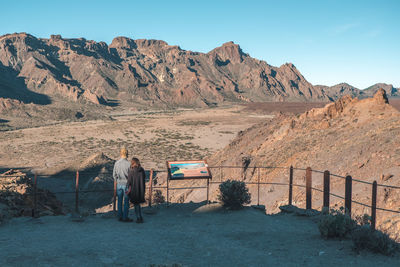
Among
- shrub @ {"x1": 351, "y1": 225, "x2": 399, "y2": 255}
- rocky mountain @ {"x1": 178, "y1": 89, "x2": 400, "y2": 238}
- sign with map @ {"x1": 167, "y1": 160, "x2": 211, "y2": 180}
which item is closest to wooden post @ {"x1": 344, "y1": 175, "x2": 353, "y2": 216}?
rocky mountain @ {"x1": 178, "y1": 89, "x2": 400, "y2": 238}

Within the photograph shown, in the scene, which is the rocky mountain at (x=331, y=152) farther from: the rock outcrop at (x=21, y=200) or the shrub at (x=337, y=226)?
the rock outcrop at (x=21, y=200)

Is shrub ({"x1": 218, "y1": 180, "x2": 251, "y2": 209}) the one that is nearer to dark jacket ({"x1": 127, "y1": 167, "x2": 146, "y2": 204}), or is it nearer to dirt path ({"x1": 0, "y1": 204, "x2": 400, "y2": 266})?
dirt path ({"x1": 0, "y1": 204, "x2": 400, "y2": 266})

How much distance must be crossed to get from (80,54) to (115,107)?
272 feet

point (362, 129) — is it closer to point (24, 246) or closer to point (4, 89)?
point (24, 246)

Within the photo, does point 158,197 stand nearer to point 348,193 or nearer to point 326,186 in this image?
point 326,186

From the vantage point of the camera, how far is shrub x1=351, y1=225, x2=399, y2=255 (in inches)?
248

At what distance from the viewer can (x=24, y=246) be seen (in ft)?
22.4

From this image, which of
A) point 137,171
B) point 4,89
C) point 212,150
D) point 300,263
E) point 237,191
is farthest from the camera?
point 4,89

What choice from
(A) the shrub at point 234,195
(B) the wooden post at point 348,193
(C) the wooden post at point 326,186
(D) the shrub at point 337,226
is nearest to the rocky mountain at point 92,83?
(A) the shrub at point 234,195

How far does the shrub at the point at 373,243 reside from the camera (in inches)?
248

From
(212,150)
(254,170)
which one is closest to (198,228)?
(254,170)

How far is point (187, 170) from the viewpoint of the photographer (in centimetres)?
1049

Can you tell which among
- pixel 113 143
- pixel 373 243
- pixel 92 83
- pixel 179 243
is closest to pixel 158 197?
Result: pixel 179 243

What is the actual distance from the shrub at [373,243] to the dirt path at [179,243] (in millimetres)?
167
